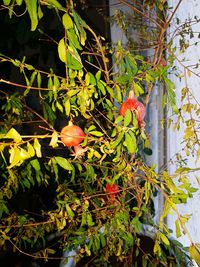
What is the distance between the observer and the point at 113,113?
1027mm

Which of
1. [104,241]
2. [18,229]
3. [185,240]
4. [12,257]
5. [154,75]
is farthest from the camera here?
[185,240]

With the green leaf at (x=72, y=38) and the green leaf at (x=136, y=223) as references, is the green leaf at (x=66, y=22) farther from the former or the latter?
the green leaf at (x=136, y=223)

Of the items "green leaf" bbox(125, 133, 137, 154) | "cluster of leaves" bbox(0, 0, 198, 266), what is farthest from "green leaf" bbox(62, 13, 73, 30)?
"green leaf" bbox(125, 133, 137, 154)

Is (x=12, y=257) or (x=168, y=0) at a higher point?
(x=168, y=0)

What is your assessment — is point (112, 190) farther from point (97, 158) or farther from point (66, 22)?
point (66, 22)

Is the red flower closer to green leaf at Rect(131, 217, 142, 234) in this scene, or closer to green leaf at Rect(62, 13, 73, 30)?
green leaf at Rect(131, 217, 142, 234)

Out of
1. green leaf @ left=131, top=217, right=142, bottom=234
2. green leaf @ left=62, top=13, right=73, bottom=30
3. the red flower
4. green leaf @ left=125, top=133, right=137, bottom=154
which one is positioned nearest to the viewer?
green leaf @ left=62, top=13, right=73, bottom=30

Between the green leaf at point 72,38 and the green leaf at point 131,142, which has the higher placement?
the green leaf at point 72,38

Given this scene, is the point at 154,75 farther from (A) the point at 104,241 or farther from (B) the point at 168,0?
(B) the point at 168,0

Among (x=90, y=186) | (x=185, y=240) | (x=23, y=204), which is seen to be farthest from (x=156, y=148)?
(x=23, y=204)

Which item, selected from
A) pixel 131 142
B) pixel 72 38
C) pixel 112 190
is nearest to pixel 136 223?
pixel 112 190

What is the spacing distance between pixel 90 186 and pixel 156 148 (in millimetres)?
735

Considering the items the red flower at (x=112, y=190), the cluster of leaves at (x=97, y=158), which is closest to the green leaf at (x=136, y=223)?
the cluster of leaves at (x=97, y=158)

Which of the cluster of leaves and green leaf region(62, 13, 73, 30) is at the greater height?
green leaf region(62, 13, 73, 30)
